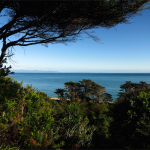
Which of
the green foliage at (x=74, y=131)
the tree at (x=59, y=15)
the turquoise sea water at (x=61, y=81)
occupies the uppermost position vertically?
the tree at (x=59, y=15)

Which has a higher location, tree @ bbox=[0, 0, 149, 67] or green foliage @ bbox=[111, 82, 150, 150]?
tree @ bbox=[0, 0, 149, 67]

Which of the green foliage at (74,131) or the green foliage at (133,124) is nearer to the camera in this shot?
the green foliage at (133,124)

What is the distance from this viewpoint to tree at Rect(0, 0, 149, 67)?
289 centimetres

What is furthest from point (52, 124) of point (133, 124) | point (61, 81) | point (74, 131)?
point (61, 81)

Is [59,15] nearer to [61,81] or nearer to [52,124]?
[52,124]

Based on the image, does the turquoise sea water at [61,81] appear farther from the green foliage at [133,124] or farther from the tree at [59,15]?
the tree at [59,15]

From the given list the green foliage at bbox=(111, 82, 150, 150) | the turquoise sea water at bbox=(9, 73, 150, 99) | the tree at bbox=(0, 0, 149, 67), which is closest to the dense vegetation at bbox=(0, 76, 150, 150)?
the green foliage at bbox=(111, 82, 150, 150)

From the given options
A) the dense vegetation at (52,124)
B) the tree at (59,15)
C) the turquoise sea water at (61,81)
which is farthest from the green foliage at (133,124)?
the turquoise sea water at (61,81)

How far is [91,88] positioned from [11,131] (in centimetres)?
2183

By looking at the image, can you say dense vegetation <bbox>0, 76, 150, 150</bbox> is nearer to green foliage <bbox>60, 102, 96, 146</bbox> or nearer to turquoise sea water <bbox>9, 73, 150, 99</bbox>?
green foliage <bbox>60, 102, 96, 146</bbox>

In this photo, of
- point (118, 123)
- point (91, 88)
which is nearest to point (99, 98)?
point (91, 88)

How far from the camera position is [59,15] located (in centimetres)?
317

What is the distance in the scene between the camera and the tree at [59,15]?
289cm

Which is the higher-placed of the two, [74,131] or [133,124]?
[133,124]
